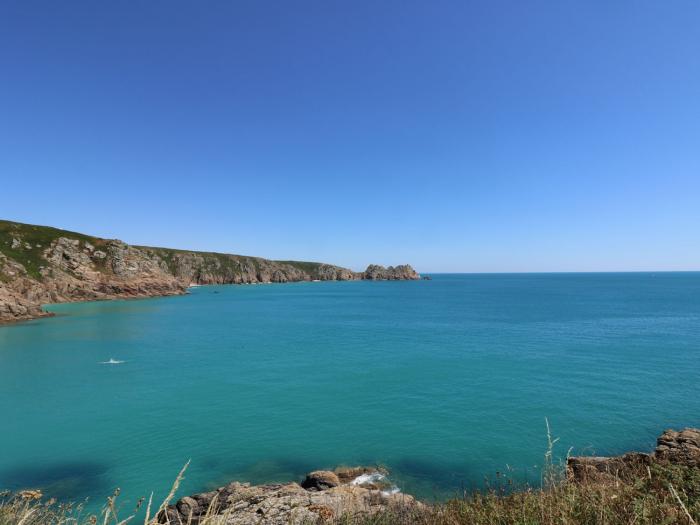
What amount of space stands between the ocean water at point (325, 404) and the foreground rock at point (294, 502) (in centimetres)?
279

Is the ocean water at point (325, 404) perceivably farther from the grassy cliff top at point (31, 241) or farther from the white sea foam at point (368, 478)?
the grassy cliff top at point (31, 241)

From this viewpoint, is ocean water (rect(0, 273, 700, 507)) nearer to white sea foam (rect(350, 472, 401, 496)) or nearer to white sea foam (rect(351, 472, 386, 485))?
white sea foam (rect(350, 472, 401, 496))

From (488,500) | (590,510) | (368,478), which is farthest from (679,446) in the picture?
(590,510)

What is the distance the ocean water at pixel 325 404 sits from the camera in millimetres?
18500

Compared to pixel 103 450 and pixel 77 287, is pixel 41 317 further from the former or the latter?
pixel 103 450

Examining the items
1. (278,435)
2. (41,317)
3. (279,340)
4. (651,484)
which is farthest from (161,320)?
(651,484)

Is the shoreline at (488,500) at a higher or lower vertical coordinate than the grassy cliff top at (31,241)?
lower

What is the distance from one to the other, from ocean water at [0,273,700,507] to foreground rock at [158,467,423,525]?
2.79 m

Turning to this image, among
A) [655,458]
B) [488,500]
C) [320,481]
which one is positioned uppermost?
[488,500]

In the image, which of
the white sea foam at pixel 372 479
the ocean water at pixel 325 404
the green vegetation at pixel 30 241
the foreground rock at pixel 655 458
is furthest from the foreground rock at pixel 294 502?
the green vegetation at pixel 30 241

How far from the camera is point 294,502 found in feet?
37.7

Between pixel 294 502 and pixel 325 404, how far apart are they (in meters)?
15.7

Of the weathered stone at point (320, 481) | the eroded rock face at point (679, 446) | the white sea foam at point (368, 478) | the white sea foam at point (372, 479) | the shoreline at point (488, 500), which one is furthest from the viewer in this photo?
the white sea foam at point (368, 478)

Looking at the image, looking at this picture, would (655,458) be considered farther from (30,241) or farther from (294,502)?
(30,241)
